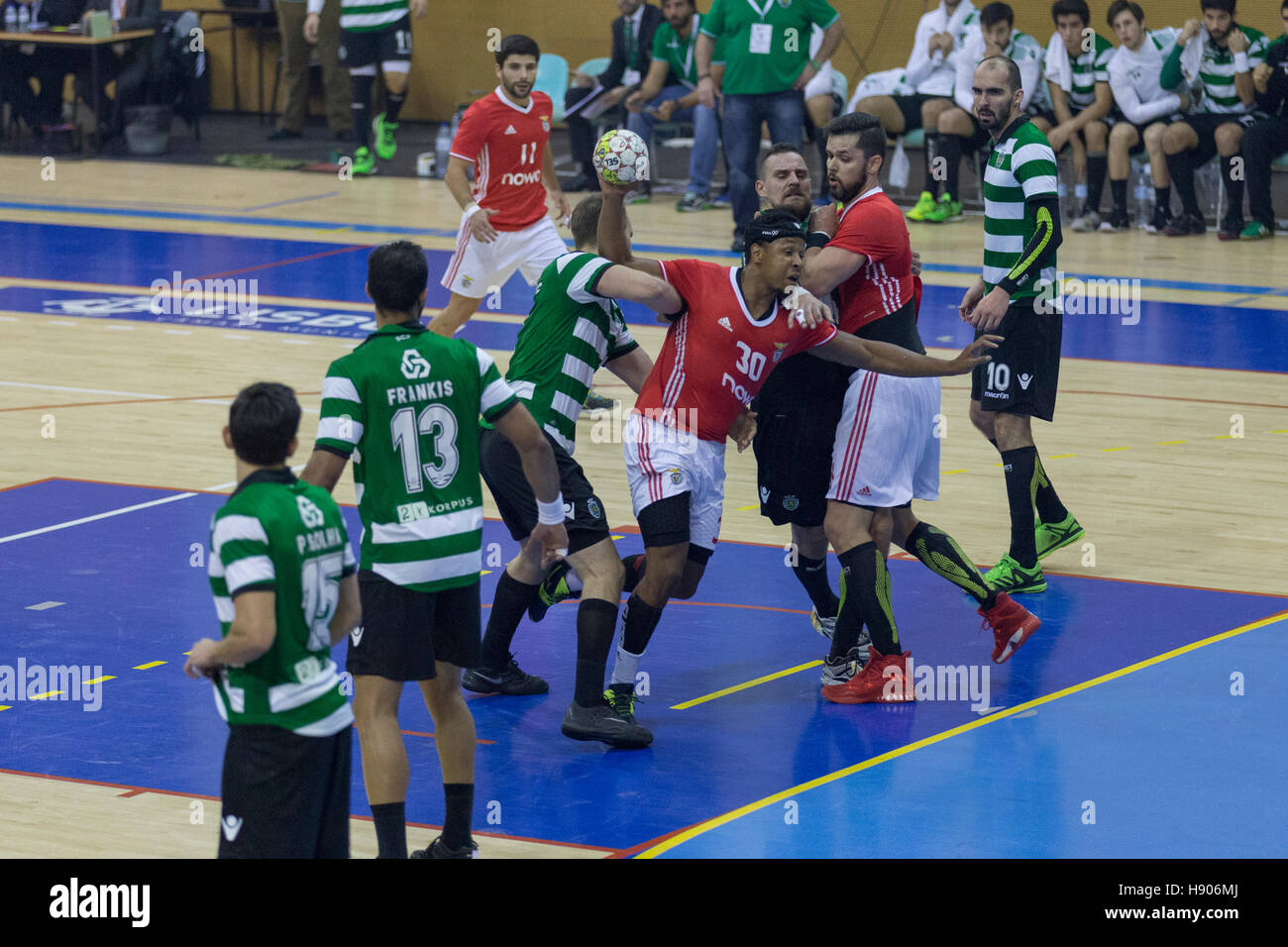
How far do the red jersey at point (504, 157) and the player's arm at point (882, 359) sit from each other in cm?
513

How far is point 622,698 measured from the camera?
648 cm

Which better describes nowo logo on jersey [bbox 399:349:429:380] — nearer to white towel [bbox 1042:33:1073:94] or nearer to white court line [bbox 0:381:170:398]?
white court line [bbox 0:381:170:398]

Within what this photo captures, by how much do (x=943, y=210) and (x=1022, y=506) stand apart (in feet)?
32.8

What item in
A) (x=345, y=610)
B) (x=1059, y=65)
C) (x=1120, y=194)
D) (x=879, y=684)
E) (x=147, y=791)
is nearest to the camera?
(x=345, y=610)

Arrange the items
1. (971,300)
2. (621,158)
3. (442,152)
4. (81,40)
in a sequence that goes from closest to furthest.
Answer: (621,158) < (971,300) < (81,40) < (442,152)

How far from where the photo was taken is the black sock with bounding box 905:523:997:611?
7051mm

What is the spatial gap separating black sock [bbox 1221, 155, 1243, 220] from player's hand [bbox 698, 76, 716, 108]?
4.66 metres

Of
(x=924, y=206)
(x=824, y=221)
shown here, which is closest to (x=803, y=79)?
(x=924, y=206)

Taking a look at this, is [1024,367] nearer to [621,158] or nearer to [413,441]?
[621,158]

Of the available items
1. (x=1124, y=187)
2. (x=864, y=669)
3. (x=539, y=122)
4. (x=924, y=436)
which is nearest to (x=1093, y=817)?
(x=864, y=669)

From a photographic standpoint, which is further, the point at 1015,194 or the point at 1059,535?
the point at 1059,535

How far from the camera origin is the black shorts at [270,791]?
430 cm

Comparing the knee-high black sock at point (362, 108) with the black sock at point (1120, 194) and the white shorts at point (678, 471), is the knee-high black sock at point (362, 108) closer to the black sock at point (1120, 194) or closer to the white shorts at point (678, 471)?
the black sock at point (1120, 194)
